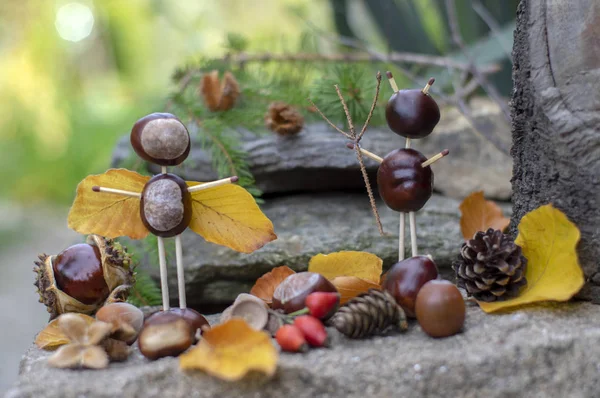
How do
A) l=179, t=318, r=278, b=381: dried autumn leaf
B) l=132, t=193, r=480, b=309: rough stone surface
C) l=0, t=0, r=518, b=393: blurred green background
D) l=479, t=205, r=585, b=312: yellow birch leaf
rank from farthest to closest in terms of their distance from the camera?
l=0, t=0, r=518, b=393: blurred green background → l=132, t=193, r=480, b=309: rough stone surface → l=479, t=205, r=585, b=312: yellow birch leaf → l=179, t=318, r=278, b=381: dried autumn leaf

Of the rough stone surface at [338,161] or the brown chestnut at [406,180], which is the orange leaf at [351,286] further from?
the rough stone surface at [338,161]

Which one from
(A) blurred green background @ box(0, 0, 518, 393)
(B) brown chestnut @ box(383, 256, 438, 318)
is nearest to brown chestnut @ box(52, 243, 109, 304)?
(B) brown chestnut @ box(383, 256, 438, 318)

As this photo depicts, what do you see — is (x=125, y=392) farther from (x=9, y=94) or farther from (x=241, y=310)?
(x=9, y=94)

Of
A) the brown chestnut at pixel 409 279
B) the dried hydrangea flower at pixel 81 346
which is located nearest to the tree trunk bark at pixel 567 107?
the brown chestnut at pixel 409 279

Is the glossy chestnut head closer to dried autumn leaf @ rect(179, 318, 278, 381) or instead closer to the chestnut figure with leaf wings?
the chestnut figure with leaf wings

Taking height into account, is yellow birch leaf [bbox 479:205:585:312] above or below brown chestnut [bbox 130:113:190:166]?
below

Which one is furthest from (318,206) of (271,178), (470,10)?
(470,10)

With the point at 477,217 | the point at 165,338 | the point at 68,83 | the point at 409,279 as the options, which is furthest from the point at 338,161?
the point at 68,83
